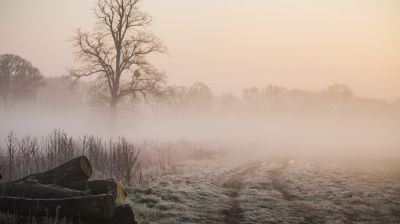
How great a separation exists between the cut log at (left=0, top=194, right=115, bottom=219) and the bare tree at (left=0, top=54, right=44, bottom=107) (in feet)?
193

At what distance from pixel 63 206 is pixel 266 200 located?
8.43 m

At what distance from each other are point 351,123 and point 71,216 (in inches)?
5189

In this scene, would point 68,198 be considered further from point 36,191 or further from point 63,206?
point 36,191

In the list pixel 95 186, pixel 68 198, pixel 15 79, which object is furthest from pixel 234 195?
pixel 15 79

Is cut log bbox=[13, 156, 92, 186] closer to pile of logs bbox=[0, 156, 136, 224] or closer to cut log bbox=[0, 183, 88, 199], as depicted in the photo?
pile of logs bbox=[0, 156, 136, 224]

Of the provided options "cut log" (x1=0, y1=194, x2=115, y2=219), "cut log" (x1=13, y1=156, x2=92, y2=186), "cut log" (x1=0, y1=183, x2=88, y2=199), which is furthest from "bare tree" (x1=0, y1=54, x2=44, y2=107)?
"cut log" (x1=0, y1=194, x2=115, y2=219)

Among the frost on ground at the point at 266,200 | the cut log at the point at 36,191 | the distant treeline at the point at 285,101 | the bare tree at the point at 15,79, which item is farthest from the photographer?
the distant treeline at the point at 285,101

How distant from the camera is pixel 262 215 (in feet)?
39.1

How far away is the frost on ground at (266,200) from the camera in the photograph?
11492 mm

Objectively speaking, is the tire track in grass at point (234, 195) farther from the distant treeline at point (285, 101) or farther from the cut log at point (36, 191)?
the distant treeline at point (285, 101)

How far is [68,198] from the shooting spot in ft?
27.2

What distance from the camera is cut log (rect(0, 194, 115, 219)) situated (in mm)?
8070

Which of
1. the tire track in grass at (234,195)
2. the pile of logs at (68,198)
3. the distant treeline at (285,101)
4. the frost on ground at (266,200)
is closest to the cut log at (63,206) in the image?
the pile of logs at (68,198)

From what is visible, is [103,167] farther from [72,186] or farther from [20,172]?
[72,186]
